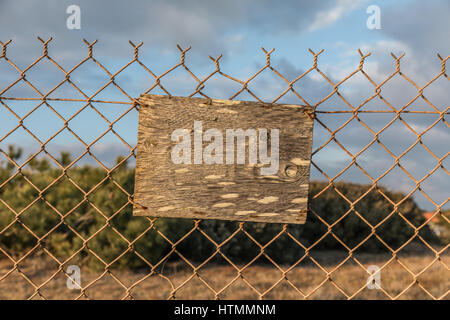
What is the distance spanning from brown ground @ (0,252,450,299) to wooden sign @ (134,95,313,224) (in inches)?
105

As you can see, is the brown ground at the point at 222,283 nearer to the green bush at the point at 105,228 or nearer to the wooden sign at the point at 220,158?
the green bush at the point at 105,228

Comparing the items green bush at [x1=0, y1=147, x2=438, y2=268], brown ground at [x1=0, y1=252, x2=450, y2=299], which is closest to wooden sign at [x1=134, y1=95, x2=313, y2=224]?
brown ground at [x1=0, y1=252, x2=450, y2=299]

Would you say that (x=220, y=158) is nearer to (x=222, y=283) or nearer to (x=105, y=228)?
(x=222, y=283)

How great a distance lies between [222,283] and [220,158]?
4056mm

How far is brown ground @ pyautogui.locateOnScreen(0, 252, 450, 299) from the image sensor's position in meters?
5.10

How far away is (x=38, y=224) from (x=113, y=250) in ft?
4.51

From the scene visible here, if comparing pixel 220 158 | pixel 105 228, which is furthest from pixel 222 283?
pixel 220 158

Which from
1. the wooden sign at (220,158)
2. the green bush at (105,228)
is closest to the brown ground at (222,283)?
the green bush at (105,228)

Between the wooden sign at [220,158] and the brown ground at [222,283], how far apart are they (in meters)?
2.67

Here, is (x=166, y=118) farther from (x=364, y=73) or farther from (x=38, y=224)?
(x=38, y=224)

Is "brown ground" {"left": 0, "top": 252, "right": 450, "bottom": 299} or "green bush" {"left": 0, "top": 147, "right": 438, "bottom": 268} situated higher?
"green bush" {"left": 0, "top": 147, "right": 438, "bottom": 268}

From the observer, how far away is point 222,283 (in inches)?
226

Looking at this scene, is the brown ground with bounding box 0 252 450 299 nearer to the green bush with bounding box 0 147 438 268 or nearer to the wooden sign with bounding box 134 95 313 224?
the green bush with bounding box 0 147 438 268
